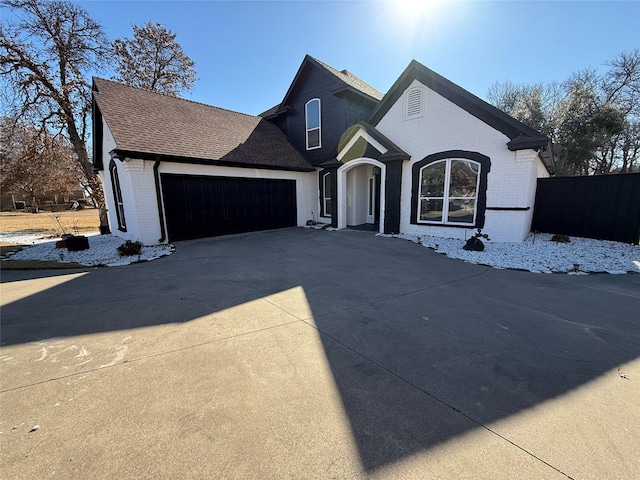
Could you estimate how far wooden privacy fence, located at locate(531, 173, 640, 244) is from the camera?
7668 millimetres

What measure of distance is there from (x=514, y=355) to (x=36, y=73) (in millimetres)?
18908

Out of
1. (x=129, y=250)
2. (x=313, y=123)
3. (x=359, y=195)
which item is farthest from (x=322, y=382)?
(x=313, y=123)

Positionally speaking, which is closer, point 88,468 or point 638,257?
point 88,468

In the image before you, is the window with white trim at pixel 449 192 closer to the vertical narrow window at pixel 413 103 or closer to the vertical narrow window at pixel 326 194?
the vertical narrow window at pixel 413 103

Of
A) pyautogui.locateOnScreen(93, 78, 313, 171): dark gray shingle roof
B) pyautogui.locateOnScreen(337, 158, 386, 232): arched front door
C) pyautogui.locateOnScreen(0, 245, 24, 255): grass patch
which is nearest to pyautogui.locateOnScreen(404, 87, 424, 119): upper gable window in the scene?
pyautogui.locateOnScreen(337, 158, 386, 232): arched front door

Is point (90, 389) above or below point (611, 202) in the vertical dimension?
below

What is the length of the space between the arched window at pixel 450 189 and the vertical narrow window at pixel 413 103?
1728mm

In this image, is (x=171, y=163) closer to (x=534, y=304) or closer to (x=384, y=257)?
(x=384, y=257)

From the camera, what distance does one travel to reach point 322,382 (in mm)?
2438

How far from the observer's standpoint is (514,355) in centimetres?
283

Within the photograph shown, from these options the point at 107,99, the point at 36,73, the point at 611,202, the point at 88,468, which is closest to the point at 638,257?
the point at 611,202

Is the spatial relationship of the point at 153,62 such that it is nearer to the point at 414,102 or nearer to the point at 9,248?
the point at 9,248

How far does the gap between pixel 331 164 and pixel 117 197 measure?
8.78 meters

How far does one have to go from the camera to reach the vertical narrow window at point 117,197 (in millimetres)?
10234
